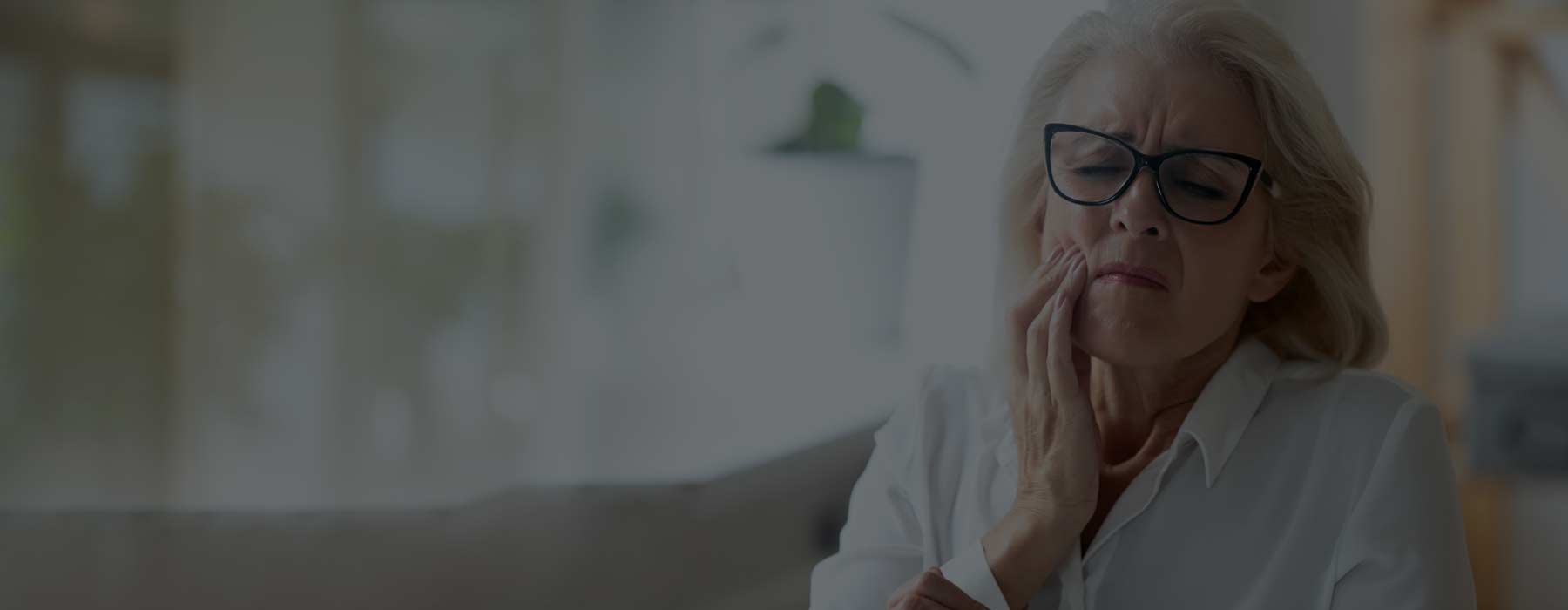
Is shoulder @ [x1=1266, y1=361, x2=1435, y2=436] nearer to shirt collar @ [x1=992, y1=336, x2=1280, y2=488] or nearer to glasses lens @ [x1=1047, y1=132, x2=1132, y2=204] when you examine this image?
shirt collar @ [x1=992, y1=336, x2=1280, y2=488]

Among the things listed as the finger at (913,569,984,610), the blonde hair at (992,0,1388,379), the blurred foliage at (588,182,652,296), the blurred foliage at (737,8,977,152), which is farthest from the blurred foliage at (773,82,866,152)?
the finger at (913,569,984,610)

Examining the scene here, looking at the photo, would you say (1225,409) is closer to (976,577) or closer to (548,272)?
(976,577)

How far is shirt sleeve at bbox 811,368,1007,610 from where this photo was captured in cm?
106

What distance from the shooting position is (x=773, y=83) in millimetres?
1855

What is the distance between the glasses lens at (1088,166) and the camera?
96 centimetres

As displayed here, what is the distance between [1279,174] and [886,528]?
1.41ft

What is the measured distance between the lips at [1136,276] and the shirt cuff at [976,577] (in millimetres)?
231

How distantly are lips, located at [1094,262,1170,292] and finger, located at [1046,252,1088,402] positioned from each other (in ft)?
0.08

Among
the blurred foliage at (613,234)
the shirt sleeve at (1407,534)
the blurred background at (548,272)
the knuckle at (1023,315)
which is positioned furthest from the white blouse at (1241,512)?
the blurred foliage at (613,234)

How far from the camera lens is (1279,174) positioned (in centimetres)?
100

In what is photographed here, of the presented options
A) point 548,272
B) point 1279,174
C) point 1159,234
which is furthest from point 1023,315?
point 548,272

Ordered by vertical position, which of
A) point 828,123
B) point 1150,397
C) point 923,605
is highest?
point 828,123

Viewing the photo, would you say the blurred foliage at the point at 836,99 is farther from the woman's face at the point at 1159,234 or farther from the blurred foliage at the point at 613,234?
the woman's face at the point at 1159,234

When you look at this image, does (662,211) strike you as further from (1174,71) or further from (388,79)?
(1174,71)
